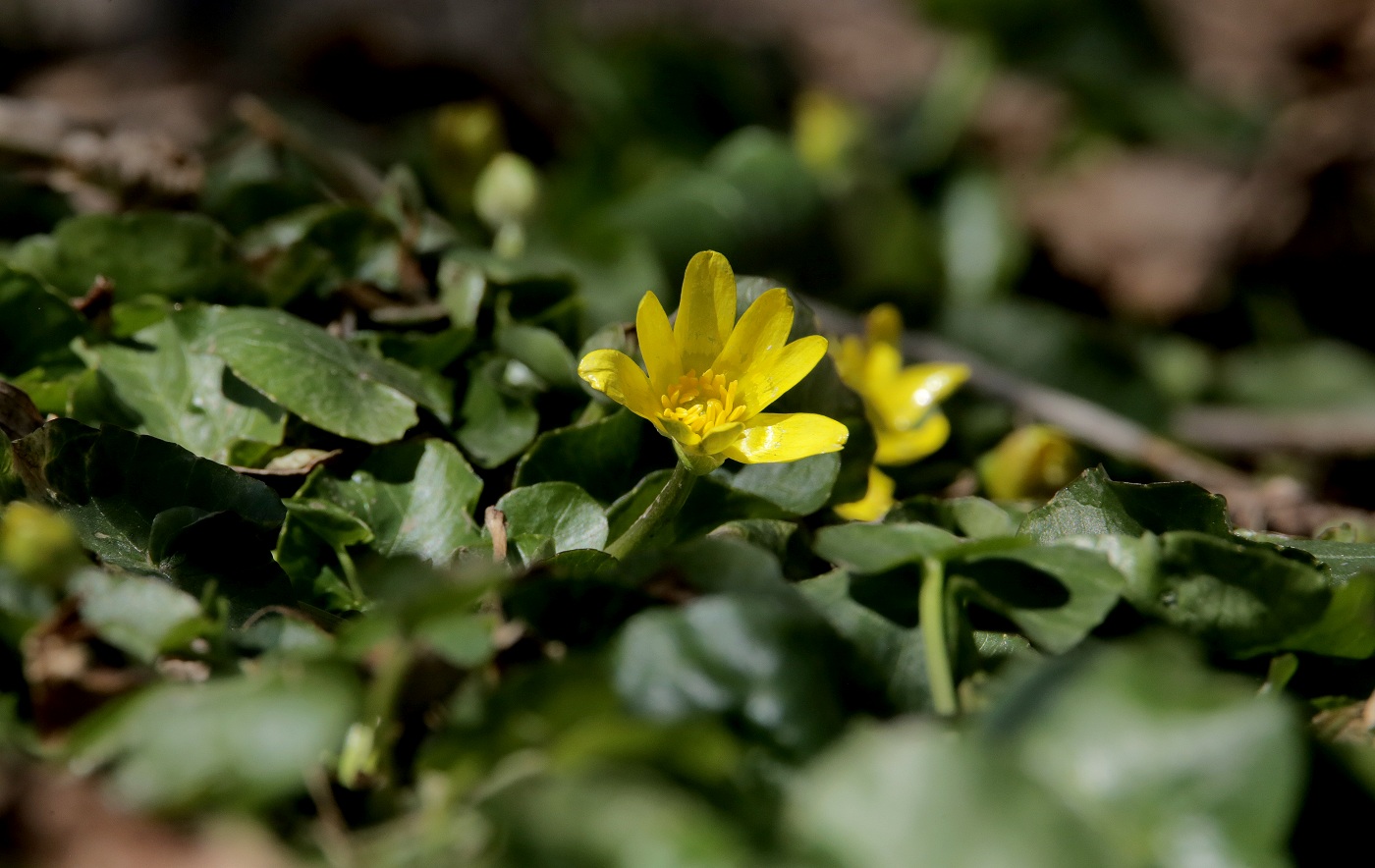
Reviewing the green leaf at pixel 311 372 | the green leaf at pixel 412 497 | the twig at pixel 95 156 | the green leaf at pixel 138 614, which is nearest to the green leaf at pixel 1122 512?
the green leaf at pixel 412 497

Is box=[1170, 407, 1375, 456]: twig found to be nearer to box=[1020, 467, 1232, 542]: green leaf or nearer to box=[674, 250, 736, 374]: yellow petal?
box=[1020, 467, 1232, 542]: green leaf

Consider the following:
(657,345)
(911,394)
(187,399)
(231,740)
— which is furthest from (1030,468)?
(231,740)

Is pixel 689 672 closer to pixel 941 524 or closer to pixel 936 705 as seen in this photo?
pixel 936 705

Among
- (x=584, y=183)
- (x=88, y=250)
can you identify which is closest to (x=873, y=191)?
(x=584, y=183)

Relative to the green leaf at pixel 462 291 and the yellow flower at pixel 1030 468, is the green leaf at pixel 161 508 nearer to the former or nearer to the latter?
the green leaf at pixel 462 291

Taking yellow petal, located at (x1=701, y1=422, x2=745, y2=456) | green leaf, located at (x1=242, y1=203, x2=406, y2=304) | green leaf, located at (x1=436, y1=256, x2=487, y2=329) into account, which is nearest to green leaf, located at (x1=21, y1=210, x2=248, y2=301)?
green leaf, located at (x1=242, y1=203, x2=406, y2=304)

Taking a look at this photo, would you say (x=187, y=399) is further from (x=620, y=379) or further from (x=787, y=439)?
(x=787, y=439)
